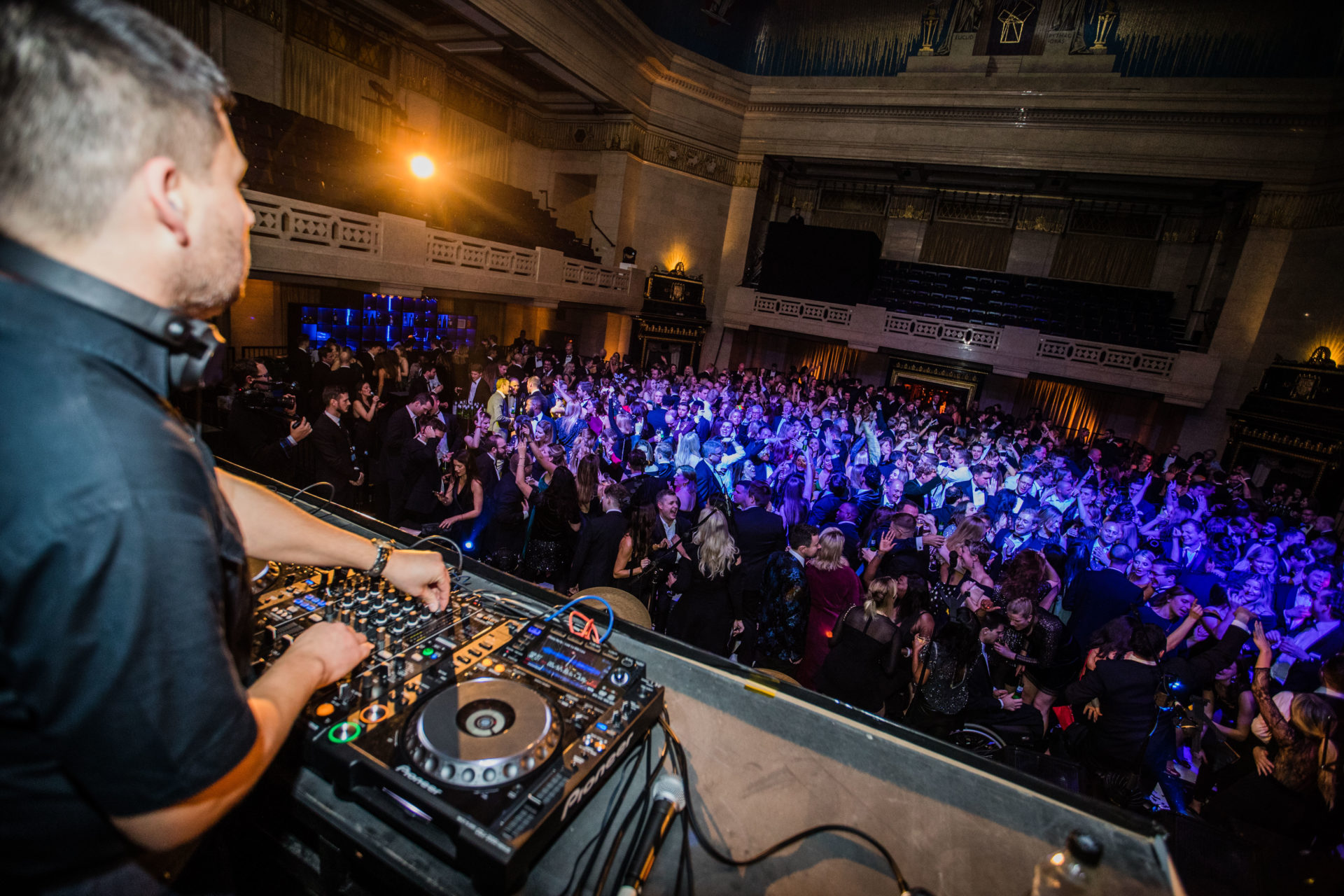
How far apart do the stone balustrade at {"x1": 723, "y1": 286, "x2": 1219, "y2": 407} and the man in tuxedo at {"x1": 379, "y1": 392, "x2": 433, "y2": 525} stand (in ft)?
46.1

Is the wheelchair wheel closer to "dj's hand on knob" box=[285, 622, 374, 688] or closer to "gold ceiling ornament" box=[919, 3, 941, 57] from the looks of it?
"dj's hand on knob" box=[285, 622, 374, 688]

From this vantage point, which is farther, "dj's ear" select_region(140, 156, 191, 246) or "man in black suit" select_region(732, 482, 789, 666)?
"man in black suit" select_region(732, 482, 789, 666)

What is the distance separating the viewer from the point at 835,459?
7.35m

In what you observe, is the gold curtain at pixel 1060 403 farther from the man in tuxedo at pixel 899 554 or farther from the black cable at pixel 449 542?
the black cable at pixel 449 542

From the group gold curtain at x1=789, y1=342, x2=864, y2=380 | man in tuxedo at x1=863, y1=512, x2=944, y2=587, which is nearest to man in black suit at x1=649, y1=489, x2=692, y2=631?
man in tuxedo at x1=863, y1=512, x2=944, y2=587

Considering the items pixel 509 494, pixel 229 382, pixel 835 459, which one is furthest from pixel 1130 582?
pixel 229 382

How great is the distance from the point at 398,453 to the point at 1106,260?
21953 mm

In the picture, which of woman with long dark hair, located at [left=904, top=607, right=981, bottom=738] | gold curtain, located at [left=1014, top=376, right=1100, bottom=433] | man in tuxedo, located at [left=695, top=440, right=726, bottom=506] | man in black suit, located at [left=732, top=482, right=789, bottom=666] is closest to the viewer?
woman with long dark hair, located at [left=904, top=607, right=981, bottom=738]

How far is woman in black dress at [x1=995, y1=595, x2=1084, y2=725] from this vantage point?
12.5 ft

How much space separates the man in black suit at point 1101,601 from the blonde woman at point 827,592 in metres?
2.12

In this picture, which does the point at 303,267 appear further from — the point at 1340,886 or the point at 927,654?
the point at 1340,886

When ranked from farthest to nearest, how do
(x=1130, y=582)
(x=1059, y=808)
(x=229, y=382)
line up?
(x=229, y=382), (x=1130, y=582), (x=1059, y=808)

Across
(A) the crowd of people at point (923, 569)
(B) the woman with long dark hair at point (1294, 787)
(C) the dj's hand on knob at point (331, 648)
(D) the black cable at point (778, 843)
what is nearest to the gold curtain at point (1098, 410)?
(A) the crowd of people at point (923, 569)

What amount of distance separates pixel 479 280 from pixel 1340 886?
45.3 ft
